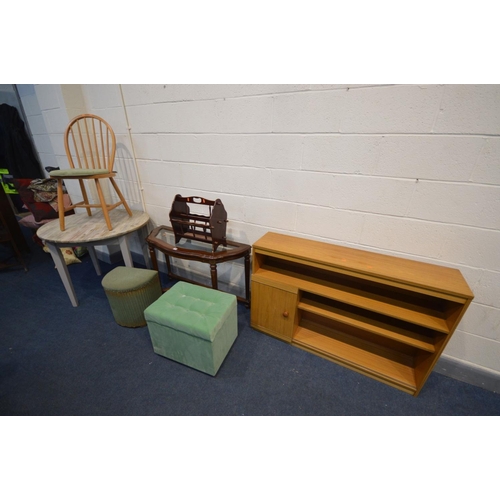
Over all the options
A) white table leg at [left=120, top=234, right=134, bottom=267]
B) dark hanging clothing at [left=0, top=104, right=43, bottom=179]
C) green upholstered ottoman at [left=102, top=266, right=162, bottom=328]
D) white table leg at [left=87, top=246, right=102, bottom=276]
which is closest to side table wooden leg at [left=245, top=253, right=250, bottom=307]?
green upholstered ottoman at [left=102, top=266, right=162, bottom=328]

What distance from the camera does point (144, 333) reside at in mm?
1731

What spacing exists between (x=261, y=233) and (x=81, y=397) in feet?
4.95

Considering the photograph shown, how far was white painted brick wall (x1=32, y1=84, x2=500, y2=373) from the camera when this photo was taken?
109cm

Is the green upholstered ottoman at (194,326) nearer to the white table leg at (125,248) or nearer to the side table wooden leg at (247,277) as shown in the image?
the side table wooden leg at (247,277)

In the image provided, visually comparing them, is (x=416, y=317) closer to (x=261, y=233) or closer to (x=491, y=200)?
(x=491, y=200)

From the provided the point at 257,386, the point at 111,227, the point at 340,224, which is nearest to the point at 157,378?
the point at 257,386

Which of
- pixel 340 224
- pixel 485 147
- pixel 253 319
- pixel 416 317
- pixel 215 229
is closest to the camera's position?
pixel 485 147

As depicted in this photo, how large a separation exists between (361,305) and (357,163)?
2.66ft

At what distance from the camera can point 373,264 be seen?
129cm

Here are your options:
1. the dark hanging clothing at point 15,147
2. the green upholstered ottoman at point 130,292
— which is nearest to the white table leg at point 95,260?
the green upholstered ottoman at point 130,292

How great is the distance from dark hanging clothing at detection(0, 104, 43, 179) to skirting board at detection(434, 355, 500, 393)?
5.39 meters

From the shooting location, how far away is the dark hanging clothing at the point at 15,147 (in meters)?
3.25

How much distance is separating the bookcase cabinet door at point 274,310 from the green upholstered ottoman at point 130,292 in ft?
2.63

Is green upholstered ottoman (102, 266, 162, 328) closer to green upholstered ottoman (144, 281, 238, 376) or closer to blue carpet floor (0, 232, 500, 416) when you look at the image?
blue carpet floor (0, 232, 500, 416)
